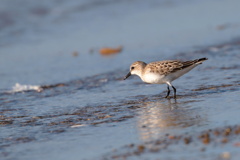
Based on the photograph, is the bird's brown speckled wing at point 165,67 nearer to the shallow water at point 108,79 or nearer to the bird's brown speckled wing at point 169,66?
the bird's brown speckled wing at point 169,66

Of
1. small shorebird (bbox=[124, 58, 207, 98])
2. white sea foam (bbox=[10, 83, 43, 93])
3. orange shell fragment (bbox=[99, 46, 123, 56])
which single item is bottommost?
small shorebird (bbox=[124, 58, 207, 98])

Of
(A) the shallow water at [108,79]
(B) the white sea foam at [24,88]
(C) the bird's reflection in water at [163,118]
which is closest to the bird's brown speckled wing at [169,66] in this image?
(A) the shallow water at [108,79]

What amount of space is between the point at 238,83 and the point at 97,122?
114 inches

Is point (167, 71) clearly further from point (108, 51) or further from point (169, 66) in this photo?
point (108, 51)

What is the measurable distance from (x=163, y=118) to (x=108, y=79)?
3.94 m

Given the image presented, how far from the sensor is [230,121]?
20.6 feet

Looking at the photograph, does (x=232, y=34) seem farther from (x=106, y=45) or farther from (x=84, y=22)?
(x=84, y=22)

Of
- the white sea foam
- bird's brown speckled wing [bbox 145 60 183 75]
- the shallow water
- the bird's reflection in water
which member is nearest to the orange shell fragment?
the shallow water

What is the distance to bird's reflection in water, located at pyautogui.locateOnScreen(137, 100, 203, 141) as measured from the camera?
6.25m

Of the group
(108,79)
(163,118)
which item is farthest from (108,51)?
(163,118)

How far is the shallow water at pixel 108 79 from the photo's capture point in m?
6.16

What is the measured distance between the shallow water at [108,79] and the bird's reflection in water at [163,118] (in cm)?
1

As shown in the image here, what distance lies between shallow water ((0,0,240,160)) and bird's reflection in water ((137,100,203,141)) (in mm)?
14

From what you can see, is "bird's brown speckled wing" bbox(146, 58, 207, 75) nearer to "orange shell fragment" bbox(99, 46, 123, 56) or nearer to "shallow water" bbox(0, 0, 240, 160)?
"shallow water" bbox(0, 0, 240, 160)
